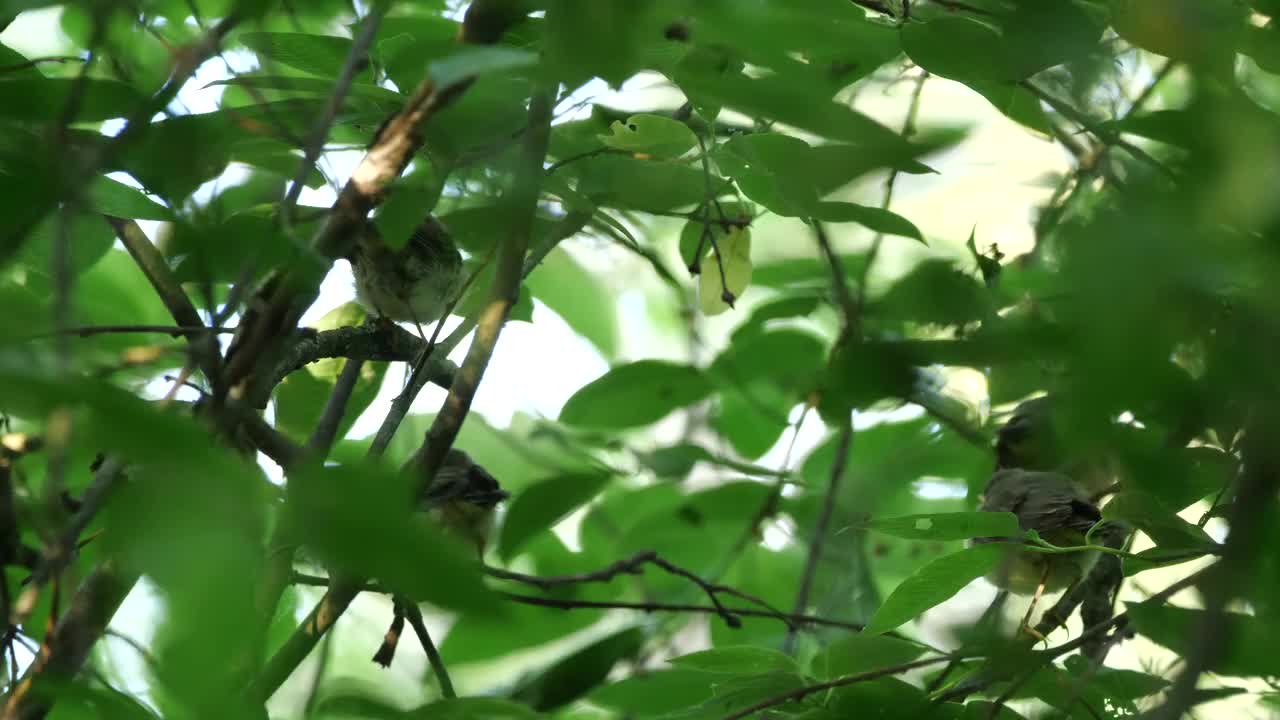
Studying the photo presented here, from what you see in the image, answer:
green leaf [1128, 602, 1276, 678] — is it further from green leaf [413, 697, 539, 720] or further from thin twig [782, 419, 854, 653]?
thin twig [782, 419, 854, 653]

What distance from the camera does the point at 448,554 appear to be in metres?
0.42

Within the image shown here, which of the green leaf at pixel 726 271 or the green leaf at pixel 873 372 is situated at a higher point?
the green leaf at pixel 726 271

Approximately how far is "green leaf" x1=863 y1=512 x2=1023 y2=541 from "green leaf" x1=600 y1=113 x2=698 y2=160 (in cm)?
43

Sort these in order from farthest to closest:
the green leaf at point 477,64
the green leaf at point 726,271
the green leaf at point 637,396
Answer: the green leaf at point 637,396, the green leaf at point 726,271, the green leaf at point 477,64

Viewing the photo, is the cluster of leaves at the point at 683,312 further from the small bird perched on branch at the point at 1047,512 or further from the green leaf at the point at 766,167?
the small bird perched on branch at the point at 1047,512

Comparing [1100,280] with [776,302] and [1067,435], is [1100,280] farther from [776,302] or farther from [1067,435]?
[776,302]

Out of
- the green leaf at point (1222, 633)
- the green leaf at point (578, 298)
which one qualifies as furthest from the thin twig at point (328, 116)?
the green leaf at point (578, 298)

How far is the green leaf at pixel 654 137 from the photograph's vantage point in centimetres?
116

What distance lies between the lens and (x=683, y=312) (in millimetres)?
1763

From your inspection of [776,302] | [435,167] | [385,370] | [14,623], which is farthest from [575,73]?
[776,302]

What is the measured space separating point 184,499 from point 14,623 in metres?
0.53

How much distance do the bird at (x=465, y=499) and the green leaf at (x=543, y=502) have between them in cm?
9

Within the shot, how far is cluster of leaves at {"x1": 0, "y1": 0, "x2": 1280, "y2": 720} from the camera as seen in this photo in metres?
0.43

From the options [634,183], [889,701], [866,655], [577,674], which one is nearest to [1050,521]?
[866,655]
